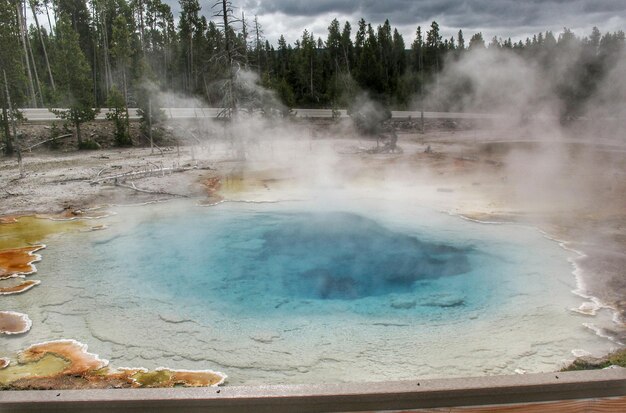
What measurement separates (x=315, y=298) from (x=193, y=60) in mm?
29815

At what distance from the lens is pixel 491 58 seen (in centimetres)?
1745

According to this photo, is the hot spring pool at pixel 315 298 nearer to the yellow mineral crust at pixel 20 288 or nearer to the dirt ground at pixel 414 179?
the yellow mineral crust at pixel 20 288

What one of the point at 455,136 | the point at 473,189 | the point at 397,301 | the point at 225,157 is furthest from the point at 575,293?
the point at 455,136

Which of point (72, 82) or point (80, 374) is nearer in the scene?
point (80, 374)

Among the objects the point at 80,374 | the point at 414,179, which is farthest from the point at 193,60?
the point at 80,374

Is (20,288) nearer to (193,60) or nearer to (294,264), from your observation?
(294,264)

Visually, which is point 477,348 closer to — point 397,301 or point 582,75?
point 397,301

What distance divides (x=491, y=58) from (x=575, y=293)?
13213 mm

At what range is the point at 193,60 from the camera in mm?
33062

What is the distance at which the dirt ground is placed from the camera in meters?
8.39

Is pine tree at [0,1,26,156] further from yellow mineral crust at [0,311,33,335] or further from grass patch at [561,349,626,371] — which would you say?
grass patch at [561,349,626,371]

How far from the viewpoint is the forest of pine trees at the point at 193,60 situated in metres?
15.3

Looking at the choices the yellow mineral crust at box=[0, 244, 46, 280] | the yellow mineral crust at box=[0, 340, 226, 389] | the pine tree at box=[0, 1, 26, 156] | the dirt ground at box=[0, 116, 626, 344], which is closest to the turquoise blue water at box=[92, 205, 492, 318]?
the yellow mineral crust at box=[0, 244, 46, 280]

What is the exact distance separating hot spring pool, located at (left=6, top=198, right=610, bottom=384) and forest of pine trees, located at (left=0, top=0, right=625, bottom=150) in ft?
26.5
